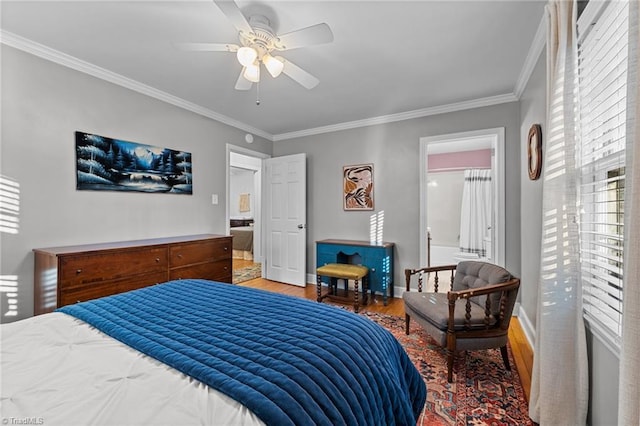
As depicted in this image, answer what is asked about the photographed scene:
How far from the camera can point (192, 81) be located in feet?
9.53

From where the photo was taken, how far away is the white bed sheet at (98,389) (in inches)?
27.4

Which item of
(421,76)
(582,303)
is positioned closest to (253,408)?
(582,303)

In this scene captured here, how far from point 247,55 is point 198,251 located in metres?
2.05

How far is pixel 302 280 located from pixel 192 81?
3.04m

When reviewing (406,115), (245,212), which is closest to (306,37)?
(406,115)

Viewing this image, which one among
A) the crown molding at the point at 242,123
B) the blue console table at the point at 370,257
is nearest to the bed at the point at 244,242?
the crown molding at the point at 242,123

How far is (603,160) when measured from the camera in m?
1.34

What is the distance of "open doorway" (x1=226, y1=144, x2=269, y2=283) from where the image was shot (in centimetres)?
463

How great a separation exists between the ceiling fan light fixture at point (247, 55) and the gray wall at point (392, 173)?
2.49 meters

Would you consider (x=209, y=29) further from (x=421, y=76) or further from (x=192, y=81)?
(x=421, y=76)

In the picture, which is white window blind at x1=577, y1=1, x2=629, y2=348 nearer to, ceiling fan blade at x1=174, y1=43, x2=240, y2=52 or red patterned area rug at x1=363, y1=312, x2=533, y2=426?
red patterned area rug at x1=363, y1=312, x2=533, y2=426

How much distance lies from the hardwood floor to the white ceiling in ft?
8.25

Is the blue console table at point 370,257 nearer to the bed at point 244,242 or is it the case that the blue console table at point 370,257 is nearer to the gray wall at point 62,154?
the gray wall at point 62,154

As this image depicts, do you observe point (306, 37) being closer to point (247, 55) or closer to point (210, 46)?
point (247, 55)
